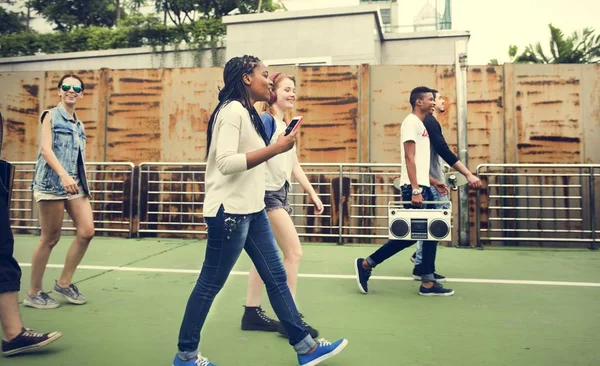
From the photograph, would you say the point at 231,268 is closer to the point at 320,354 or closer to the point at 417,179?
the point at 320,354

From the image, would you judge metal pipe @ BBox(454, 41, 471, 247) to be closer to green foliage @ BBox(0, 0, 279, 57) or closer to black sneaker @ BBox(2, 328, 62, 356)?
Answer: black sneaker @ BBox(2, 328, 62, 356)

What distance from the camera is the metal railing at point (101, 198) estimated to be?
8.02 metres

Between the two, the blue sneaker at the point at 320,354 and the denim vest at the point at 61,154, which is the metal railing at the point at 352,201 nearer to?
the denim vest at the point at 61,154

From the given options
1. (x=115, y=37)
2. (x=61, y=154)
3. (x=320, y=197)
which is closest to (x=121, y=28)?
(x=115, y=37)

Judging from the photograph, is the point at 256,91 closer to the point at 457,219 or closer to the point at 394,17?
the point at 457,219

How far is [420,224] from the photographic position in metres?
4.00

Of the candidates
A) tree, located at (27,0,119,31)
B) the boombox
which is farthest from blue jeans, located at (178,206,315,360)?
tree, located at (27,0,119,31)

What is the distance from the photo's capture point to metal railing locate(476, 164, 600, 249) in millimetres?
7223

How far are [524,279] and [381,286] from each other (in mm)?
1557

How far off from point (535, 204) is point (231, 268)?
646cm

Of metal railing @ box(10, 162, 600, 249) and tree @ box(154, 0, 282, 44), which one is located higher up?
tree @ box(154, 0, 282, 44)

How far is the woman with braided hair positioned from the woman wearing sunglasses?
1.64m

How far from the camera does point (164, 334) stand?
3.07 m

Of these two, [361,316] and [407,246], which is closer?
[361,316]
